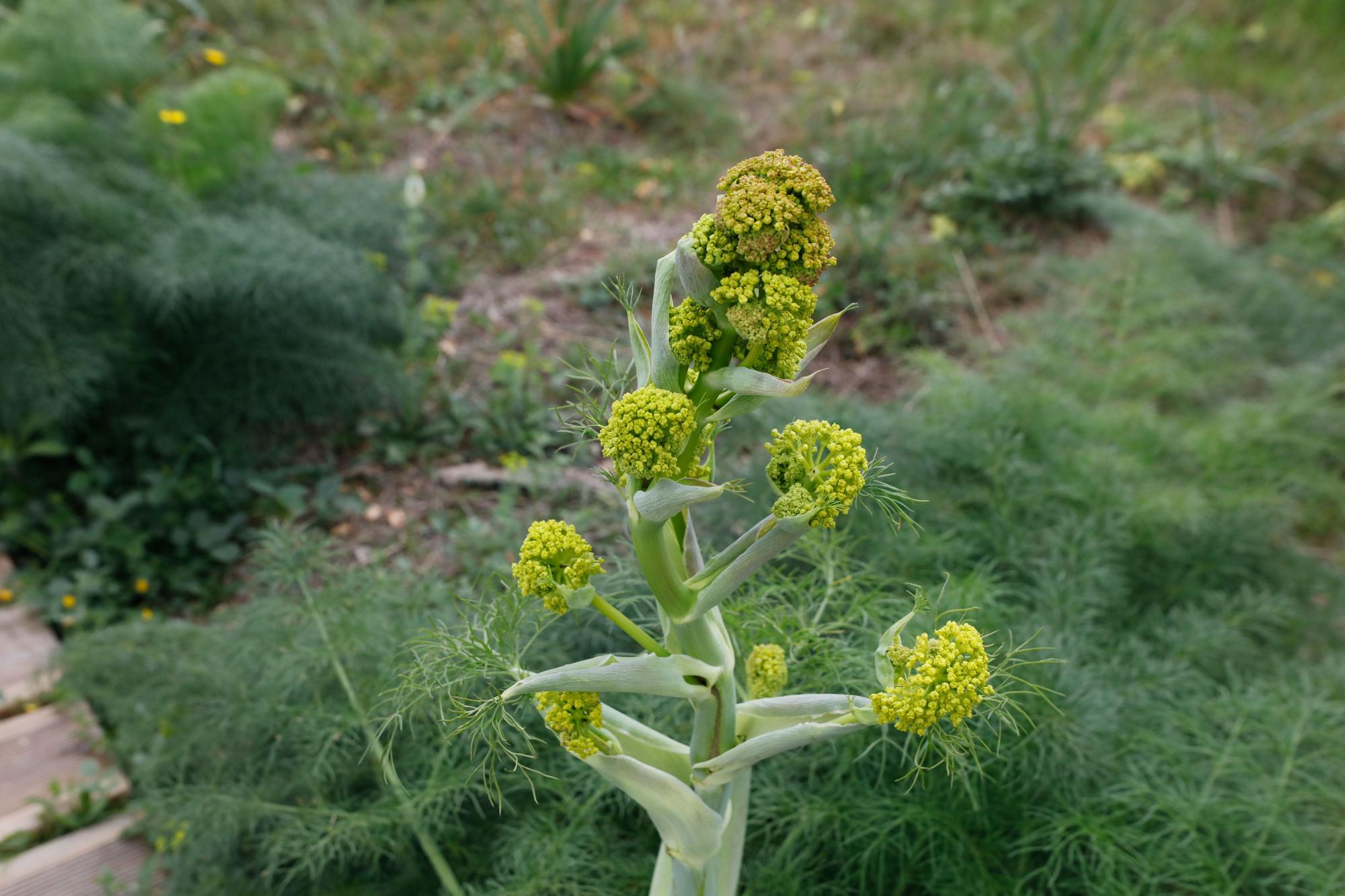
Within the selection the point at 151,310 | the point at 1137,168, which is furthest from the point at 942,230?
the point at 151,310

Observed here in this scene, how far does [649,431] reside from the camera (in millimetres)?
963

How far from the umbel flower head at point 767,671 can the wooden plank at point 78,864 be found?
67.9 inches

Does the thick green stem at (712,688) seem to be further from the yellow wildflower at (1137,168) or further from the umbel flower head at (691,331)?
the yellow wildflower at (1137,168)

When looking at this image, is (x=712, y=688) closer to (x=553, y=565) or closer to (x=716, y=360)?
(x=553, y=565)

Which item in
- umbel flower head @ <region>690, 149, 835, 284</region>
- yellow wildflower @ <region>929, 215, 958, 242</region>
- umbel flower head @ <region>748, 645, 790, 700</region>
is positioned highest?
umbel flower head @ <region>690, 149, 835, 284</region>

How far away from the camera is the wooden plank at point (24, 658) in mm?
2625

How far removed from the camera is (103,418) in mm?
3352

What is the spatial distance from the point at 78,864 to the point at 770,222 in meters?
2.37

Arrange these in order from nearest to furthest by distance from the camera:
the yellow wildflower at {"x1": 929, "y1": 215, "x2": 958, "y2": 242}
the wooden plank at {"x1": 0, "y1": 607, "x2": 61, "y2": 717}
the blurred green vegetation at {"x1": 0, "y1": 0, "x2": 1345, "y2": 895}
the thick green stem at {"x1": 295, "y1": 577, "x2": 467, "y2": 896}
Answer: the thick green stem at {"x1": 295, "y1": 577, "x2": 467, "y2": 896} → the blurred green vegetation at {"x1": 0, "y1": 0, "x2": 1345, "y2": 895} → the wooden plank at {"x1": 0, "y1": 607, "x2": 61, "y2": 717} → the yellow wildflower at {"x1": 929, "y1": 215, "x2": 958, "y2": 242}

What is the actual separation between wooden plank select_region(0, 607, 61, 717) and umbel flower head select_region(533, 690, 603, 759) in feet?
6.85

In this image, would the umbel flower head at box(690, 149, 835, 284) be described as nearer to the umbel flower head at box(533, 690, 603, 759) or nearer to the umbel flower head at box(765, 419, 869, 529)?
the umbel flower head at box(765, 419, 869, 529)

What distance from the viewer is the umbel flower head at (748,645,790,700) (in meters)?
1.39

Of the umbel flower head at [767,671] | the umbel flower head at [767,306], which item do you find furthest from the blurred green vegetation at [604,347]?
the umbel flower head at [767,306]

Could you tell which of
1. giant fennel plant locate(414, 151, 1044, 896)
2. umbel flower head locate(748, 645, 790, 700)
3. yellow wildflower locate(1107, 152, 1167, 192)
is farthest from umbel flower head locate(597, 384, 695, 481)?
yellow wildflower locate(1107, 152, 1167, 192)
